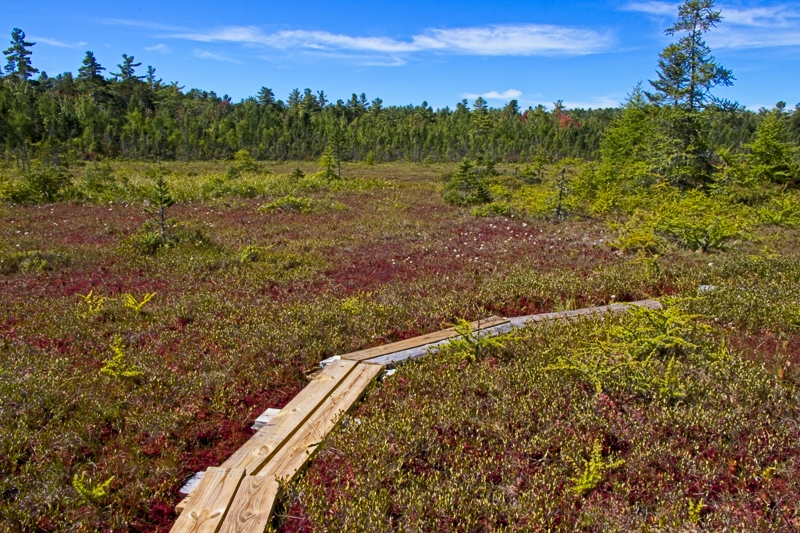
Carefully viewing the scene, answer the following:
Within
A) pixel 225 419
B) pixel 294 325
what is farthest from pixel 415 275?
pixel 225 419

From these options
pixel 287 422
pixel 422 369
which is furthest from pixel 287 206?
pixel 287 422

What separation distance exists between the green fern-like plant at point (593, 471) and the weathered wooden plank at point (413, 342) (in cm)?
277

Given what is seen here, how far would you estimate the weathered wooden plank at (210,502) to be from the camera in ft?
11.7

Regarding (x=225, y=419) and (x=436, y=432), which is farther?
(x=225, y=419)

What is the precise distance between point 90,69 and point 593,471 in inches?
4117

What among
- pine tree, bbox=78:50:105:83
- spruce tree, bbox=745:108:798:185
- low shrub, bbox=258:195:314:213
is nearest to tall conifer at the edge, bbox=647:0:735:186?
spruce tree, bbox=745:108:798:185

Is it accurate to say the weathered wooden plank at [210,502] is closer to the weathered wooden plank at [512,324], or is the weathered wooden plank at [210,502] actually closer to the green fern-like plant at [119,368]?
the green fern-like plant at [119,368]

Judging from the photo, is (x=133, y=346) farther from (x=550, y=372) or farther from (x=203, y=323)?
(x=550, y=372)

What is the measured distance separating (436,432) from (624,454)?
5.83ft

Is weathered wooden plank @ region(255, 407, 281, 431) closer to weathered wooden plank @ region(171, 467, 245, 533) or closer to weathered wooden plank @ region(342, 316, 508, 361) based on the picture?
weathered wooden plank @ region(171, 467, 245, 533)

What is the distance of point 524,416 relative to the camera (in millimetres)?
4895

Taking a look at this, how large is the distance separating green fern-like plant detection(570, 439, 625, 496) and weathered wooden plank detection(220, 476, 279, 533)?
8.22 feet

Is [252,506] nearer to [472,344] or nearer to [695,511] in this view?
[695,511]

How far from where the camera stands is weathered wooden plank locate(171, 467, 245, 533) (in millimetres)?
3564
